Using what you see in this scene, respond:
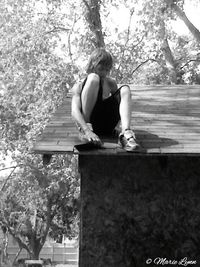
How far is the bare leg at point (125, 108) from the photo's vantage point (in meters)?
6.85

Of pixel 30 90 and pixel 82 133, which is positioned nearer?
pixel 82 133

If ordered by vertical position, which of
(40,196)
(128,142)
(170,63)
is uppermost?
(170,63)

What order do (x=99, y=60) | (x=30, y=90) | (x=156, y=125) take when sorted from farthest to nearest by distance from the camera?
(x=30, y=90) → (x=156, y=125) → (x=99, y=60)

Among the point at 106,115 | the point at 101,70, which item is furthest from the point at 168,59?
the point at 106,115

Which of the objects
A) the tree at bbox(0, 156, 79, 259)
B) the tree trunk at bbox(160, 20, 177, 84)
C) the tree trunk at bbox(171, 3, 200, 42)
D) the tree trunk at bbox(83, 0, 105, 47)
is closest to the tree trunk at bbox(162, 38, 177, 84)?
the tree trunk at bbox(160, 20, 177, 84)

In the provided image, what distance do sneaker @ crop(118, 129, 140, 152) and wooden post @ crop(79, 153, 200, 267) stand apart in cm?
84

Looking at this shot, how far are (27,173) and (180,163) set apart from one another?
1988cm

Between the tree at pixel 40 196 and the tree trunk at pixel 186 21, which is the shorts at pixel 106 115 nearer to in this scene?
the tree at pixel 40 196

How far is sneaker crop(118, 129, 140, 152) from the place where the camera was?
6410mm

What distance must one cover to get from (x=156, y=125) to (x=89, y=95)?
1165mm

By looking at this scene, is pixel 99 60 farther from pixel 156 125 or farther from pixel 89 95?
pixel 156 125

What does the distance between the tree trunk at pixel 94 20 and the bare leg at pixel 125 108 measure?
47.6ft

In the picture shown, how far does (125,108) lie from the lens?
7043mm

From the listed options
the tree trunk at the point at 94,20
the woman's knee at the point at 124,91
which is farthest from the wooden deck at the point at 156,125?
the tree trunk at the point at 94,20
